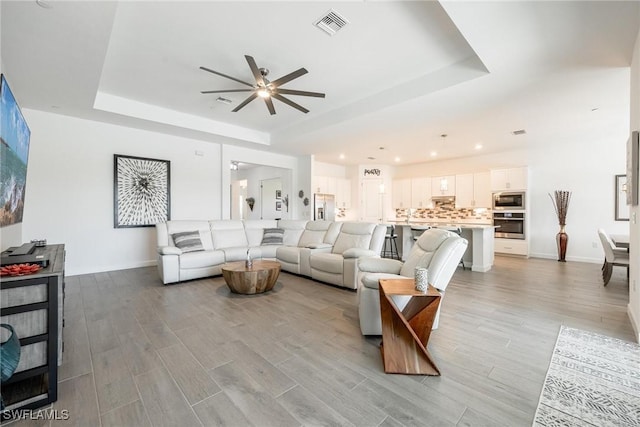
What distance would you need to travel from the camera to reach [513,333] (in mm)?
2584

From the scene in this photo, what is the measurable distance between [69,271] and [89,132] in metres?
2.44

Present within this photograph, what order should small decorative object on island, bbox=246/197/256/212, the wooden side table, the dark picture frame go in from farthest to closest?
small decorative object on island, bbox=246/197/256/212
the dark picture frame
the wooden side table

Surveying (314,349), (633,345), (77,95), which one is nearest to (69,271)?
(77,95)

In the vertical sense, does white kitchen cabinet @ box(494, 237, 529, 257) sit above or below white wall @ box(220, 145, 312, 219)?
below

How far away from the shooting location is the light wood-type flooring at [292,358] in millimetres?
1575

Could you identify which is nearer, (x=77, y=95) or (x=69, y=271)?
(x=77, y=95)

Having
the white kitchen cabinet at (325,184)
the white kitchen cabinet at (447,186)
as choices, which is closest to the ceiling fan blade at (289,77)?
the white kitchen cabinet at (325,184)

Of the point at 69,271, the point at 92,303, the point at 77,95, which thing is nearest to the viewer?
the point at 92,303

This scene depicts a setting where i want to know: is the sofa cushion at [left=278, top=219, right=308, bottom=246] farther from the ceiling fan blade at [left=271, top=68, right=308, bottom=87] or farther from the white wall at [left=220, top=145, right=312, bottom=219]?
the ceiling fan blade at [left=271, top=68, right=308, bottom=87]

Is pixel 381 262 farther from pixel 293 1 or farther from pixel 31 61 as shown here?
pixel 31 61

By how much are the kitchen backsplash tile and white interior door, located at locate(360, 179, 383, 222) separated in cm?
115

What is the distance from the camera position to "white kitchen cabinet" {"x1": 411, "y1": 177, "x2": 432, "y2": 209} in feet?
27.5

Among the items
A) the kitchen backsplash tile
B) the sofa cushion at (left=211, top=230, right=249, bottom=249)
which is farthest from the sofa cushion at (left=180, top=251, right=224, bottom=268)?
the kitchen backsplash tile

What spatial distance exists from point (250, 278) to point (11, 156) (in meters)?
2.55
